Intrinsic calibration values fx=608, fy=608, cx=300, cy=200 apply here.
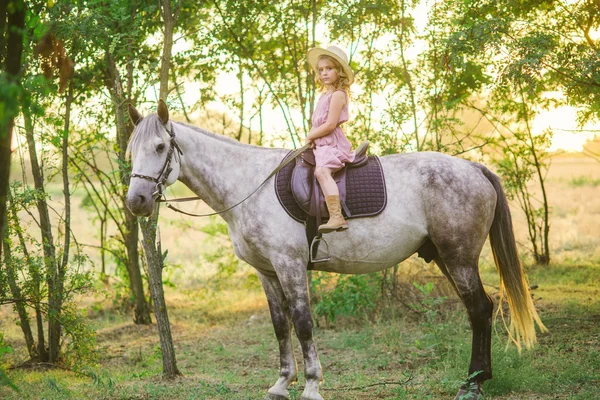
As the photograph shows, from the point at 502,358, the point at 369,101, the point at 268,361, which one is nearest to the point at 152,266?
the point at 268,361

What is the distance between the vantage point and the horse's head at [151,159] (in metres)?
4.30

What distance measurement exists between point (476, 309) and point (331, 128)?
1.73 metres

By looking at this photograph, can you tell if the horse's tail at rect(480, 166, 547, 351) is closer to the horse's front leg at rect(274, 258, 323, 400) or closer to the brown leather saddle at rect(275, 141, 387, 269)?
the brown leather saddle at rect(275, 141, 387, 269)

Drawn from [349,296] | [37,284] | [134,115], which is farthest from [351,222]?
[349,296]

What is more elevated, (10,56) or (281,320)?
(10,56)

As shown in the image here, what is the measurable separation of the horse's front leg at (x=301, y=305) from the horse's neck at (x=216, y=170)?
669mm

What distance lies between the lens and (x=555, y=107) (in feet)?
27.6

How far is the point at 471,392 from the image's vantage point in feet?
14.3

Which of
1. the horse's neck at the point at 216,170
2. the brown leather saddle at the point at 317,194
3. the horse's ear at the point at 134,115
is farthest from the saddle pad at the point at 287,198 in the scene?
the horse's ear at the point at 134,115

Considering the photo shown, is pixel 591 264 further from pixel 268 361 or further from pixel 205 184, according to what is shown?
pixel 205 184

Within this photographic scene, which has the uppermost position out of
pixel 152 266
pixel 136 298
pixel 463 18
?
pixel 463 18

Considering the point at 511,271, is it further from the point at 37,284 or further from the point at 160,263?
the point at 37,284

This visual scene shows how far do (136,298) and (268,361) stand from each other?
3317 mm

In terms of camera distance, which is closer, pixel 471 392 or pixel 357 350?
pixel 471 392
